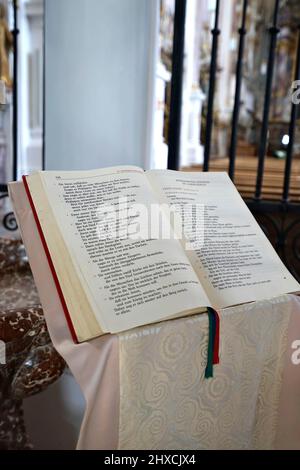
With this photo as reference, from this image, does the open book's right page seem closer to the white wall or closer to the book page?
the book page

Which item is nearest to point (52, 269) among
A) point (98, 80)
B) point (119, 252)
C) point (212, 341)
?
point (119, 252)

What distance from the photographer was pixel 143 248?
0.70m

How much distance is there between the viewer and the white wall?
4.64 ft

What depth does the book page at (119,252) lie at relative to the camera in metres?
0.64

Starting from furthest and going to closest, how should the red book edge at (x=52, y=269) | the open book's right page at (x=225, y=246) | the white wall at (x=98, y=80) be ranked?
the white wall at (x=98, y=80) → the open book's right page at (x=225, y=246) → the red book edge at (x=52, y=269)

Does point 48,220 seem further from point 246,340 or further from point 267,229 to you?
point 267,229

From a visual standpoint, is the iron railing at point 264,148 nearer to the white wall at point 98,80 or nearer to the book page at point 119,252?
the white wall at point 98,80

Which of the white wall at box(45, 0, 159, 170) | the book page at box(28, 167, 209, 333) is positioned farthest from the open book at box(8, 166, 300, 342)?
the white wall at box(45, 0, 159, 170)

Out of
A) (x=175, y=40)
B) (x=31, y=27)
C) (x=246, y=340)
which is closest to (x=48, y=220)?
(x=246, y=340)

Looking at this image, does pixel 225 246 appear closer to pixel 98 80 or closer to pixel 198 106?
pixel 98 80

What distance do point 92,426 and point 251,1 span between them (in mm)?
8683

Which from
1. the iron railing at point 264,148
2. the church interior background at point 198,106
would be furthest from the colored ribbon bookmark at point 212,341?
the iron railing at point 264,148

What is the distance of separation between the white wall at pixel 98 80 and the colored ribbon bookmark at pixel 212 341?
0.94m

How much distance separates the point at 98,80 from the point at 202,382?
1091 millimetres
